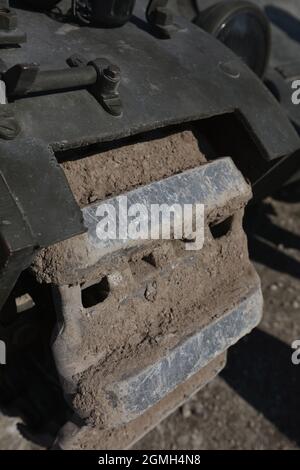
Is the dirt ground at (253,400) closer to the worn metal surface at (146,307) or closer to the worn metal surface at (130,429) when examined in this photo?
the worn metal surface at (130,429)

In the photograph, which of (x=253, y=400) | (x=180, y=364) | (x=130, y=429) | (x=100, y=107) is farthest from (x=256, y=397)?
Answer: (x=100, y=107)

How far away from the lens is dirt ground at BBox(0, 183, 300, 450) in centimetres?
277

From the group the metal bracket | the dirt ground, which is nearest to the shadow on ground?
the dirt ground

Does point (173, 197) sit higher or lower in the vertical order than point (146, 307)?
higher

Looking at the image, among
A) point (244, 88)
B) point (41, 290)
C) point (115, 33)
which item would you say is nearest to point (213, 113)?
point (244, 88)

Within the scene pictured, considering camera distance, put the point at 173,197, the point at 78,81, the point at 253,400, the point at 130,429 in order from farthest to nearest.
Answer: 1. the point at 253,400
2. the point at 130,429
3. the point at 173,197
4. the point at 78,81

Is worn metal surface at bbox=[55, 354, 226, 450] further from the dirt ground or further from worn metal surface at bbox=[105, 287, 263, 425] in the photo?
the dirt ground

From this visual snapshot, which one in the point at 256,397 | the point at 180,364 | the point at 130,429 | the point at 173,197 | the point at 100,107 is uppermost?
the point at 100,107

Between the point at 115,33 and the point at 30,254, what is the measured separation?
88 cm

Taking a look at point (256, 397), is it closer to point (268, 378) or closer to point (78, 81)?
point (268, 378)

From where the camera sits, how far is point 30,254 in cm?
128

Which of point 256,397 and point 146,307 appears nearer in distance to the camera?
point 146,307

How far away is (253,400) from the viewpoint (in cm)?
295
